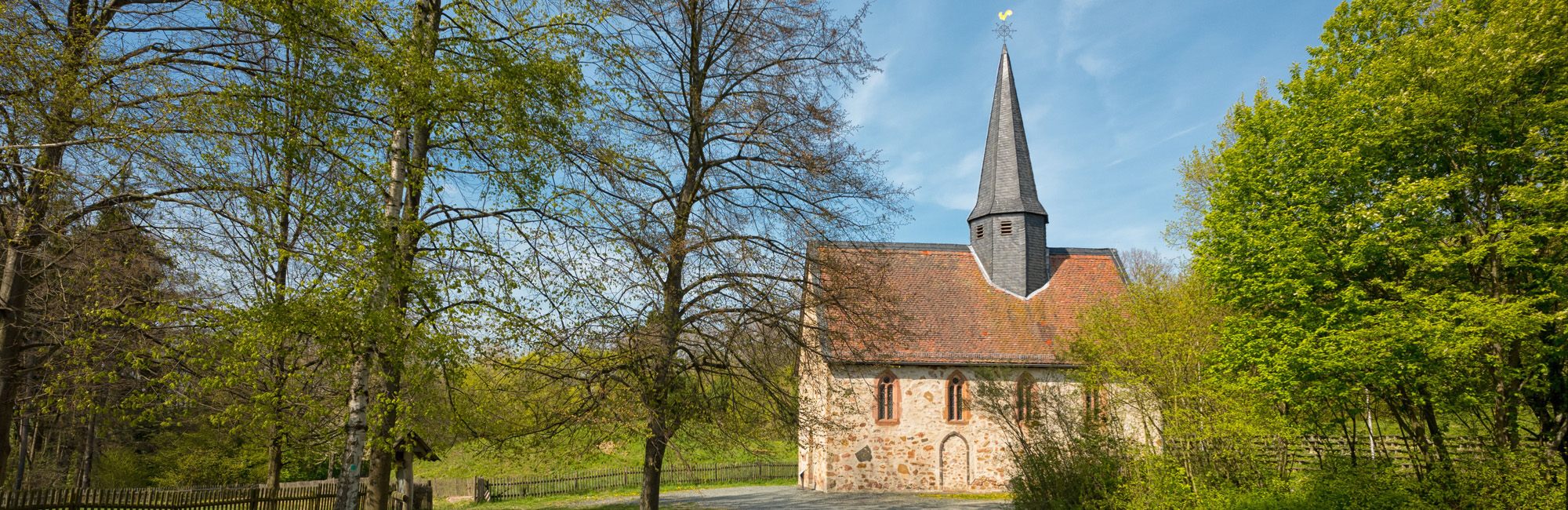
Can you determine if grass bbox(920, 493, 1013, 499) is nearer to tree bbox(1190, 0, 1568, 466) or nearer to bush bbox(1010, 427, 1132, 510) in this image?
bush bbox(1010, 427, 1132, 510)

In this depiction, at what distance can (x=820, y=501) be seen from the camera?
19.6m

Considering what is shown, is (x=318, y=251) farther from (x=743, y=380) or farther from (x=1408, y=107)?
(x=1408, y=107)

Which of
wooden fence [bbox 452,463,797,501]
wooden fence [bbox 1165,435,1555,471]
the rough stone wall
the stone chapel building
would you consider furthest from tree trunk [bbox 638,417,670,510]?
the rough stone wall

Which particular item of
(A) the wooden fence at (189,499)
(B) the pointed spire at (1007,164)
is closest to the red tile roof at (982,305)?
Answer: (B) the pointed spire at (1007,164)

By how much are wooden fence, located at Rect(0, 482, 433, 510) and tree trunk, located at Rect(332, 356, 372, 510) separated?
4055mm

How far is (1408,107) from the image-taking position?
1184 centimetres

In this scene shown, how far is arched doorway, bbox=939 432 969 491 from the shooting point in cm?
2169

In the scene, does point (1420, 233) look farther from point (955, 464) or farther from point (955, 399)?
point (955, 464)

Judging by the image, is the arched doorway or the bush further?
the arched doorway

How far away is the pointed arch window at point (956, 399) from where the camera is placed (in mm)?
21875

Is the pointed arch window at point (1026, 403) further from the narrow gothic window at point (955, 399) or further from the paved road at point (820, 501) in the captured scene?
the narrow gothic window at point (955, 399)

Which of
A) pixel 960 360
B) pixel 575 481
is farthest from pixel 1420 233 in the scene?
pixel 575 481

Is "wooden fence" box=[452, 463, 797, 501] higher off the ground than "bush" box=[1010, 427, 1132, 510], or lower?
lower

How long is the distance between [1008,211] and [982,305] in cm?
293
